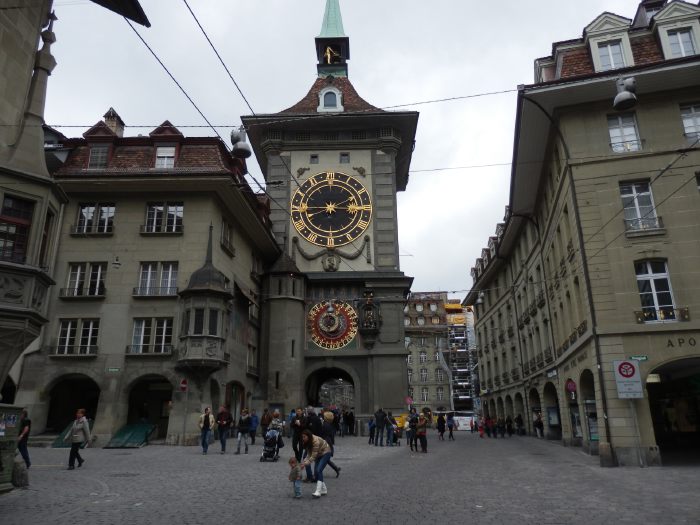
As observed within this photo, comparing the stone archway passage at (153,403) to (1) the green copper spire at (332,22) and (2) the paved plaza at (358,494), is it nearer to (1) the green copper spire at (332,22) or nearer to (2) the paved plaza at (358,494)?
(2) the paved plaza at (358,494)

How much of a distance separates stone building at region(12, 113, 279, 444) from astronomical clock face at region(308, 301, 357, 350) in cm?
860

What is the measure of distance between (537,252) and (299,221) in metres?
17.0

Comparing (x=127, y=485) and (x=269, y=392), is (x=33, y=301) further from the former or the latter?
(x=269, y=392)

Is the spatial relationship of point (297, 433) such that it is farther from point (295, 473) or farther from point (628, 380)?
point (628, 380)

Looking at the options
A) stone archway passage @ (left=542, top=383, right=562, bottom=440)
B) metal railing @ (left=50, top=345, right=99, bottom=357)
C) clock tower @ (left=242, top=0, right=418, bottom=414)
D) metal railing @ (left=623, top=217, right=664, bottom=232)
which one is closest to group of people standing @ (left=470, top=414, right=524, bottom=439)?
stone archway passage @ (left=542, top=383, right=562, bottom=440)

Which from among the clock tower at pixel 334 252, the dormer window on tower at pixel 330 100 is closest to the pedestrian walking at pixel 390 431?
the clock tower at pixel 334 252

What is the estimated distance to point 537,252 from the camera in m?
31.8

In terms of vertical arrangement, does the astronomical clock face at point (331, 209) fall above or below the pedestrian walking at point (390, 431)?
above

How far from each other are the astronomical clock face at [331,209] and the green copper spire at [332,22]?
18316 mm

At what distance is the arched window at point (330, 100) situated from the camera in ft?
144

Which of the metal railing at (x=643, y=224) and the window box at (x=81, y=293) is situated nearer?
the metal railing at (x=643, y=224)

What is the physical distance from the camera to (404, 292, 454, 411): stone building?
87812 millimetres

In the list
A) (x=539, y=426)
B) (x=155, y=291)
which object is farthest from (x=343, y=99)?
(x=539, y=426)

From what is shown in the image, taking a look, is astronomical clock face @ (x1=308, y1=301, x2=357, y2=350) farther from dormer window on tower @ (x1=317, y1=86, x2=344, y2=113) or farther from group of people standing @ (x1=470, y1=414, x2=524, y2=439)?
dormer window on tower @ (x1=317, y1=86, x2=344, y2=113)
